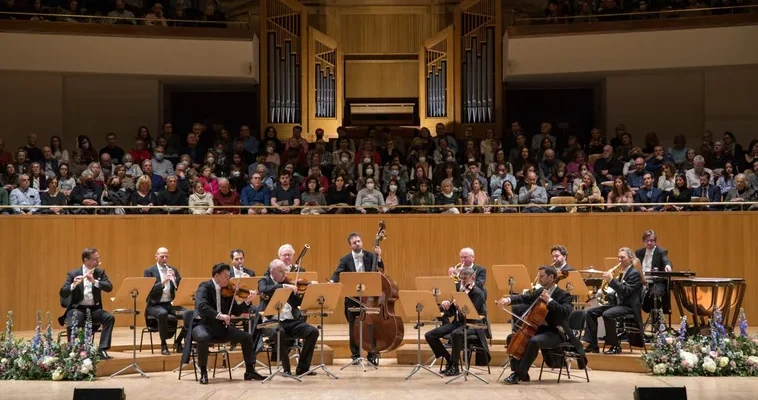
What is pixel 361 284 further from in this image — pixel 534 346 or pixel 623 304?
pixel 623 304

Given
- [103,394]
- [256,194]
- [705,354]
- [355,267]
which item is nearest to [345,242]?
[256,194]

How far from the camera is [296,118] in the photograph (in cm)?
1767

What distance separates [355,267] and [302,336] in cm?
132

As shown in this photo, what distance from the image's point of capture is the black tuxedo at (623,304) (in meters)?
10.7

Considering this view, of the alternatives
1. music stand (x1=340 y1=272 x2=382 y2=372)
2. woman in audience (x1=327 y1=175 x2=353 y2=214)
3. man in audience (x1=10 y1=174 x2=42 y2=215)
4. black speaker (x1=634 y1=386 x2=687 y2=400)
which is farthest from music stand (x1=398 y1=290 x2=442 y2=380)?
man in audience (x1=10 y1=174 x2=42 y2=215)

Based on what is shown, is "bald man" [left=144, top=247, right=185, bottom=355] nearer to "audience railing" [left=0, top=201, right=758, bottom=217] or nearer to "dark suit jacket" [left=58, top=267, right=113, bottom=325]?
"dark suit jacket" [left=58, top=267, right=113, bottom=325]

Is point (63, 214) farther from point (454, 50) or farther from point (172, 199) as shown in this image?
point (454, 50)

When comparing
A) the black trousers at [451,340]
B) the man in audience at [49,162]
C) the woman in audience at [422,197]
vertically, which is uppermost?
the man in audience at [49,162]

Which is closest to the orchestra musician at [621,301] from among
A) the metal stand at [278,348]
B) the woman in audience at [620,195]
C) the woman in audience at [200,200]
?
the woman in audience at [620,195]

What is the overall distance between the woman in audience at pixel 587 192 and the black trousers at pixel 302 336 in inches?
194

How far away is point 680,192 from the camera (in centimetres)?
1369

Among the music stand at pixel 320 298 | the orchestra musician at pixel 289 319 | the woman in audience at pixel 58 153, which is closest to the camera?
the music stand at pixel 320 298

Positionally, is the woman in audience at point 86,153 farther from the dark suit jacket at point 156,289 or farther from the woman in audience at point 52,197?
the dark suit jacket at point 156,289

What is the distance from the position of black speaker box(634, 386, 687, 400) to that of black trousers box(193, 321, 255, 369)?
13.3ft
